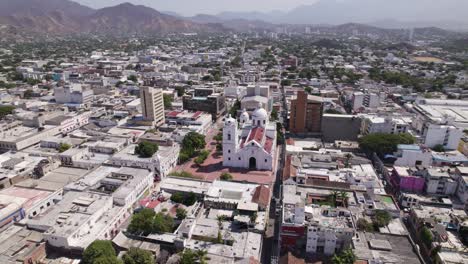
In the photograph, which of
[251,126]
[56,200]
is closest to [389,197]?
[251,126]

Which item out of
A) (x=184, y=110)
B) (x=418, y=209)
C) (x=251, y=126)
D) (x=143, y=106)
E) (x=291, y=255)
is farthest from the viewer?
(x=184, y=110)

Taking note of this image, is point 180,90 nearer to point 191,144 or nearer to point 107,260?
point 191,144

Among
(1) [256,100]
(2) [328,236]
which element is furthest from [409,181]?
(1) [256,100]

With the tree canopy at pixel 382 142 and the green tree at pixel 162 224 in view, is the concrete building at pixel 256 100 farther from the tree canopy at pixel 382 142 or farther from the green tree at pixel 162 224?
the green tree at pixel 162 224

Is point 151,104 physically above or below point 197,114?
above

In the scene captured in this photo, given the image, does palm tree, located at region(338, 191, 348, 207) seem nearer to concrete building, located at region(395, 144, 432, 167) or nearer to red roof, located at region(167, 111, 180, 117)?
concrete building, located at region(395, 144, 432, 167)

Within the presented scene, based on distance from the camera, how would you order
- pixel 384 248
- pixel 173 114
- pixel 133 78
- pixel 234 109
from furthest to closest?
pixel 133 78, pixel 234 109, pixel 173 114, pixel 384 248

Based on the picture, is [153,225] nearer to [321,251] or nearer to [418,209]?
[321,251]
